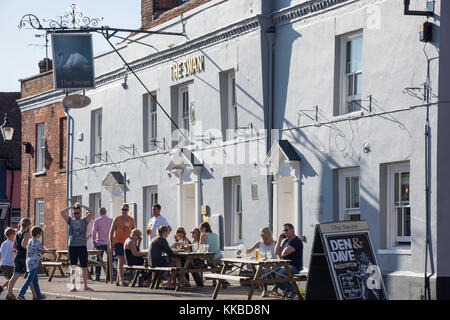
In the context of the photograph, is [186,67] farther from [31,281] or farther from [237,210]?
[31,281]

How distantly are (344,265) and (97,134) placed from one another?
61.8 ft

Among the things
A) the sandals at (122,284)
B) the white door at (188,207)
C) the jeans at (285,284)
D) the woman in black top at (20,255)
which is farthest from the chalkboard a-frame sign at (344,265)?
the white door at (188,207)

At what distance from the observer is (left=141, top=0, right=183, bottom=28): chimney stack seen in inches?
1334

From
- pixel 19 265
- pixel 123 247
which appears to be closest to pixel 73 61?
pixel 123 247

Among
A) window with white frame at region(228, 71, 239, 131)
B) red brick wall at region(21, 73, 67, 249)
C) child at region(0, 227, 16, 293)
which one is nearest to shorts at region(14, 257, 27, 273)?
child at region(0, 227, 16, 293)

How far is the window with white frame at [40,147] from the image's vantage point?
37434 mm

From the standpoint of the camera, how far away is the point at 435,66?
18.6m

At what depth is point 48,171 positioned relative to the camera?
36625mm

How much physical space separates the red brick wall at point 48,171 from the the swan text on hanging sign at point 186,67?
847 cm

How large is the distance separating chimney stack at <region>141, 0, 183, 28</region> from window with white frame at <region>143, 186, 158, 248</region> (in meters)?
6.63

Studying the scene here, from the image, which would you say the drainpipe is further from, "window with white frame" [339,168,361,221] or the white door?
the white door
